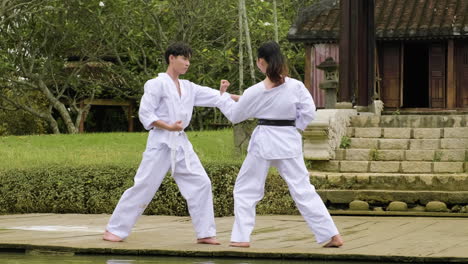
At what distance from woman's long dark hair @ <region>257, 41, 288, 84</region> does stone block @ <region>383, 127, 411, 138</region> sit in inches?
272

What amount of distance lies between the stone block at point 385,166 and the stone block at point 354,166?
10 cm

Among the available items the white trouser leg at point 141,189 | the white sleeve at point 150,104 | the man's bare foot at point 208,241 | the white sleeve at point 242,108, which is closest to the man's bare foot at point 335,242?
the man's bare foot at point 208,241

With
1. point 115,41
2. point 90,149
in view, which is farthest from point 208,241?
point 115,41

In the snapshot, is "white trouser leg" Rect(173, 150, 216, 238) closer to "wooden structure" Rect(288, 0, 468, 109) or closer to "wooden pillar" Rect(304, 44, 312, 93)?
"wooden structure" Rect(288, 0, 468, 109)

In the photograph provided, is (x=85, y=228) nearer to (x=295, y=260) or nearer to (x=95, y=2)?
(x=295, y=260)

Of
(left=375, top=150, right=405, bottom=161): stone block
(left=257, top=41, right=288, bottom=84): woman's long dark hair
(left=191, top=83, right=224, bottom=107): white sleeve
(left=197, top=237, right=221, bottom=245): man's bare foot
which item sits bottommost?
(left=197, top=237, right=221, bottom=245): man's bare foot

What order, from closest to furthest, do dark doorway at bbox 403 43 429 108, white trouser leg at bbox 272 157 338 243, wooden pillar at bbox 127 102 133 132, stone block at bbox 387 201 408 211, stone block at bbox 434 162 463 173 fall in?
white trouser leg at bbox 272 157 338 243, stone block at bbox 387 201 408 211, stone block at bbox 434 162 463 173, dark doorway at bbox 403 43 429 108, wooden pillar at bbox 127 102 133 132

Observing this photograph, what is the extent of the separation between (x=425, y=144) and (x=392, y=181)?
1.92 meters

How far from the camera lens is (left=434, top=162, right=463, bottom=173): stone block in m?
13.4

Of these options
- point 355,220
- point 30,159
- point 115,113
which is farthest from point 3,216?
point 115,113

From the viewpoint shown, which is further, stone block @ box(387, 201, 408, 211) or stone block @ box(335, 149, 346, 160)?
stone block @ box(335, 149, 346, 160)

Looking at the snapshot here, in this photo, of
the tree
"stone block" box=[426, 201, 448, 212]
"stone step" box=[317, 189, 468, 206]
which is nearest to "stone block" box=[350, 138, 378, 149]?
"stone step" box=[317, 189, 468, 206]

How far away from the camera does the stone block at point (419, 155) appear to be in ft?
45.5

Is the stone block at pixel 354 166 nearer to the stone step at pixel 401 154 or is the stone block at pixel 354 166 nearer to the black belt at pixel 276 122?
the stone step at pixel 401 154
